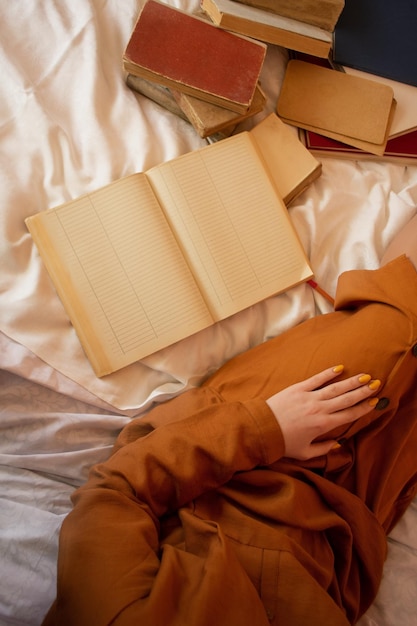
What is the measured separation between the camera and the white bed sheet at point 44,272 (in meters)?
0.83

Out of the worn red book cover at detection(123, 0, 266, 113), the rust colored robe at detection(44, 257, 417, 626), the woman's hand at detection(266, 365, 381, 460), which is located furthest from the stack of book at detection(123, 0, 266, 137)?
the woman's hand at detection(266, 365, 381, 460)

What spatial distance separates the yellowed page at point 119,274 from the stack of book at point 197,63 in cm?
19

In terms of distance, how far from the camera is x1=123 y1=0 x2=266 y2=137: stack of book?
3.08ft

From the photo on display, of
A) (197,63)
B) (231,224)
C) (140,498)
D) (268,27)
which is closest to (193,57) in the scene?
(197,63)

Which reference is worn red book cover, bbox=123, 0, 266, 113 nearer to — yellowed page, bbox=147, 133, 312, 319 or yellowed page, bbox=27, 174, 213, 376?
yellowed page, bbox=147, 133, 312, 319

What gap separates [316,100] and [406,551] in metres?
0.86

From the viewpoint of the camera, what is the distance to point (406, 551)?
0.92m

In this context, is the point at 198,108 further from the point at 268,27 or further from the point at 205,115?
the point at 268,27

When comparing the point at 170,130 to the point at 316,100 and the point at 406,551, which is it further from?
the point at 406,551

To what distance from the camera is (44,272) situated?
34.5 inches

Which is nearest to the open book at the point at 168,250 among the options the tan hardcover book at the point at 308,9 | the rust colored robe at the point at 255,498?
the rust colored robe at the point at 255,498

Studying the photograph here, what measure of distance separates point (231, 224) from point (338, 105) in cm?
36

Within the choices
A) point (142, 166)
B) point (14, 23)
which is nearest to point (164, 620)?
point (142, 166)

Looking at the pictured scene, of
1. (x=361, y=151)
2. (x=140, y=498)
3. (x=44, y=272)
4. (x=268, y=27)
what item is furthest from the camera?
(x=361, y=151)
